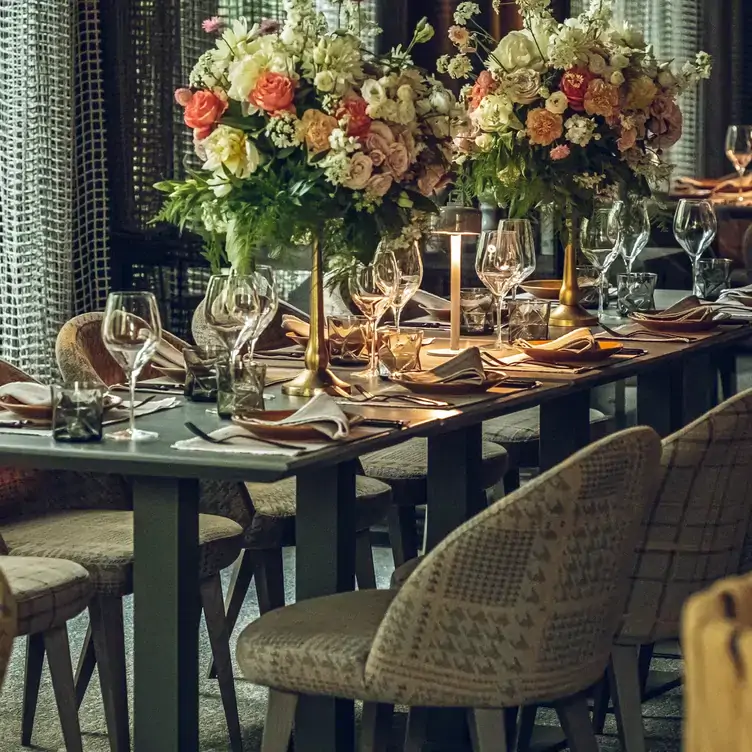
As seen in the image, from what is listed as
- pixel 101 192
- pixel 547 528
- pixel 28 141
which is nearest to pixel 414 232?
pixel 547 528

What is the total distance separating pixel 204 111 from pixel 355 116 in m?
0.27

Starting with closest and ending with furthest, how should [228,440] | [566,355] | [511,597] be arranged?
[511,597] < [228,440] < [566,355]

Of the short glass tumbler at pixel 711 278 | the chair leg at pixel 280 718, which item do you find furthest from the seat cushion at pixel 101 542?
the short glass tumbler at pixel 711 278

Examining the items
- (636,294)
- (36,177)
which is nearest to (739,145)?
(636,294)

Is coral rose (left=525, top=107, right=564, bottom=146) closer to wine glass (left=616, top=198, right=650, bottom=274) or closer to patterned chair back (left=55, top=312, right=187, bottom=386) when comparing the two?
wine glass (left=616, top=198, right=650, bottom=274)

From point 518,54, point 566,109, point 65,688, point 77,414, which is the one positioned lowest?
point 65,688

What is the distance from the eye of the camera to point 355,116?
265cm

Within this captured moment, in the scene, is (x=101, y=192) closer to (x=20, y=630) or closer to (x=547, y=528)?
(x=20, y=630)

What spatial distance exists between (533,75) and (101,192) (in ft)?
6.78

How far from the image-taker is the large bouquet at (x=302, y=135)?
264 centimetres

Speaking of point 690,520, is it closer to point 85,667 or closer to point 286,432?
point 286,432

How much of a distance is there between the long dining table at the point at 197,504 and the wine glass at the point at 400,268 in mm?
296

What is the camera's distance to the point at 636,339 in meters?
3.76

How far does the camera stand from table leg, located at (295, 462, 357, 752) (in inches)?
99.3
